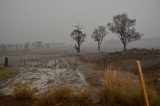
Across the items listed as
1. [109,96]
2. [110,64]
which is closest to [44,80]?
[109,96]

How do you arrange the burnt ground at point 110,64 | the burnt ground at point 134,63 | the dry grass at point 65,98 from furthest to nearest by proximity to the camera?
1. the burnt ground at point 134,63
2. the burnt ground at point 110,64
3. the dry grass at point 65,98

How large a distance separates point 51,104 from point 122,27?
61.5 meters

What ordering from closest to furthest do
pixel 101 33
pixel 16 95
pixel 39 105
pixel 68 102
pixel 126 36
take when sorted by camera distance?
pixel 39 105
pixel 68 102
pixel 16 95
pixel 126 36
pixel 101 33

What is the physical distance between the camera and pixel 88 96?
7348 millimetres

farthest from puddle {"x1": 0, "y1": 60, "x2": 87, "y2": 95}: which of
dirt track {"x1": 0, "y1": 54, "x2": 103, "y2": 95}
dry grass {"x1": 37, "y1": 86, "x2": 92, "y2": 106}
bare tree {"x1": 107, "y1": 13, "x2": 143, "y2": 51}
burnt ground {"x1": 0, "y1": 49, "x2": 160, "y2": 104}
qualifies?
bare tree {"x1": 107, "y1": 13, "x2": 143, "y2": 51}

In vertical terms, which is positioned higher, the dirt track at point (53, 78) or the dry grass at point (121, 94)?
the dry grass at point (121, 94)

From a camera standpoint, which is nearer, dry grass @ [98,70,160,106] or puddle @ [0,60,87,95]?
dry grass @ [98,70,160,106]

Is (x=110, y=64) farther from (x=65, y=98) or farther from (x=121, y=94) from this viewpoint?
(x=65, y=98)

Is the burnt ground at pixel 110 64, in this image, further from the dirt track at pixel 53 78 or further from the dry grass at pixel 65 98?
the dry grass at pixel 65 98

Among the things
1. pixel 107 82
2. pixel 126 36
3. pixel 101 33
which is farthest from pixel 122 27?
pixel 107 82

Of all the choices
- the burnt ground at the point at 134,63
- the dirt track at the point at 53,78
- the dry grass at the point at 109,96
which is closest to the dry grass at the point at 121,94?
the dry grass at the point at 109,96

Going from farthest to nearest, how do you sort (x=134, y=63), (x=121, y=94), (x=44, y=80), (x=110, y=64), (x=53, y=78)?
(x=110, y=64) → (x=134, y=63) → (x=53, y=78) → (x=44, y=80) → (x=121, y=94)

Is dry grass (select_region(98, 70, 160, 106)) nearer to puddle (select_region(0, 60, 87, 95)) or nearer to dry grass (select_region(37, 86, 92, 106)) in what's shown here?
dry grass (select_region(37, 86, 92, 106))

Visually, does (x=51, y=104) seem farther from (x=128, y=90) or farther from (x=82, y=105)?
(x=128, y=90)
